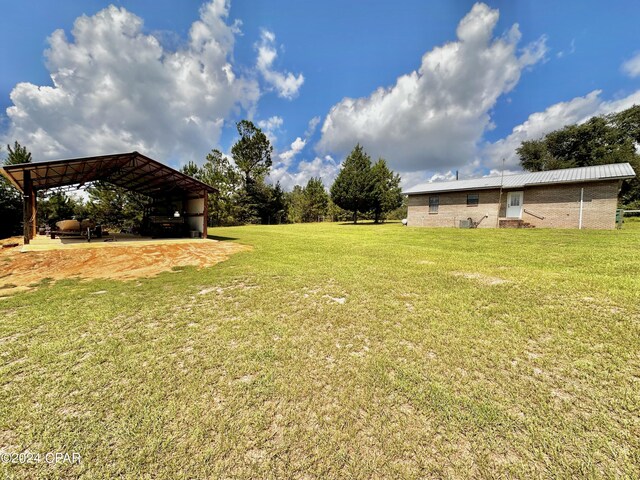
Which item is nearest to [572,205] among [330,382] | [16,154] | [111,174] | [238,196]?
[330,382]

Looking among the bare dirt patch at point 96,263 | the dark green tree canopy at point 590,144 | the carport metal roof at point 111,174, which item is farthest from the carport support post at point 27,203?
the dark green tree canopy at point 590,144

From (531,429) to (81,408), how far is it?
11.7 ft

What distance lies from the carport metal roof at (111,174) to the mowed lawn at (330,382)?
8.73 m

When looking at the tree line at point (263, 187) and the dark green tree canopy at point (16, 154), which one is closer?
the dark green tree canopy at point (16, 154)

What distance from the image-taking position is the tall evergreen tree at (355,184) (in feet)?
91.0

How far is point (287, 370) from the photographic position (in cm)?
252

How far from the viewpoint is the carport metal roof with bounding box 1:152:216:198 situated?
1009 centimetres

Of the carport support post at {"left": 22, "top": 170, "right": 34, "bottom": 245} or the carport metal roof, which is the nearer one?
the carport metal roof

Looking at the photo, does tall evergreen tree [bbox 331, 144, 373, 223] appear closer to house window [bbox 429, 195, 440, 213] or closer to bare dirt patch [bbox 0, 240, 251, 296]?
house window [bbox 429, 195, 440, 213]

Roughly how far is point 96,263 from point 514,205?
22.1 metres

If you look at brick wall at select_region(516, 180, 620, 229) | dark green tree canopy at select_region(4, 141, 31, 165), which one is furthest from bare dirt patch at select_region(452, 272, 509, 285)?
dark green tree canopy at select_region(4, 141, 31, 165)

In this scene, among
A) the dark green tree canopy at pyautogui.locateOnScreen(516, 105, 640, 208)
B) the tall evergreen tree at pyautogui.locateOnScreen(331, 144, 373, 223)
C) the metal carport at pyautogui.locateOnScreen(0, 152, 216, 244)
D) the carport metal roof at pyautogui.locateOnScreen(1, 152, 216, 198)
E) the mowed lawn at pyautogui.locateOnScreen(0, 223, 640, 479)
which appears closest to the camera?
the mowed lawn at pyautogui.locateOnScreen(0, 223, 640, 479)

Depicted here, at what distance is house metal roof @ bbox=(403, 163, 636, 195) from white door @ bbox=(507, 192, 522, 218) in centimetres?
79

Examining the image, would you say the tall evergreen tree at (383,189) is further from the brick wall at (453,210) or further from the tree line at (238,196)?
the brick wall at (453,210)
